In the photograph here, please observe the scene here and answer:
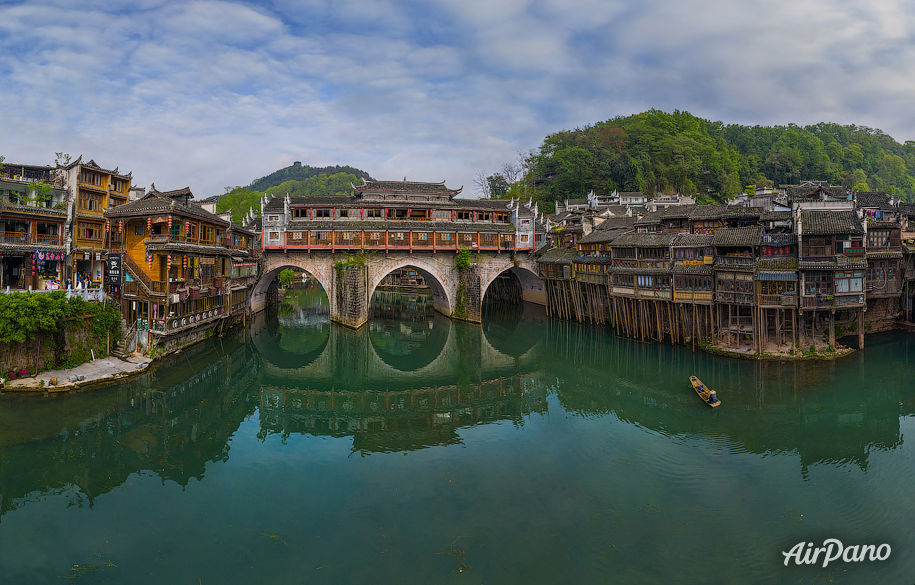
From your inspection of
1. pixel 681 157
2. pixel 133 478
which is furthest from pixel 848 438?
pixel 681 157

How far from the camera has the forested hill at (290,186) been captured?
72.9 m

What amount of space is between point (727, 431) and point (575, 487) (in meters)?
8.21

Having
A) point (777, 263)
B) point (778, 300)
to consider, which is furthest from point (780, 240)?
point (778, 300)

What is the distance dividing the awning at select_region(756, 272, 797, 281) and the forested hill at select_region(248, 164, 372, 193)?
5538 inches

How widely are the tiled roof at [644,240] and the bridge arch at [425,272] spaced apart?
15685 millimetres

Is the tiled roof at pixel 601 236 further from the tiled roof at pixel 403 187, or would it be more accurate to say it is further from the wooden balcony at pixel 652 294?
the tiled roof at pixel 403 187

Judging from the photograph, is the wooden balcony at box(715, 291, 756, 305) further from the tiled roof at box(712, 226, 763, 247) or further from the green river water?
the green river water

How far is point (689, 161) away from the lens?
244 feet

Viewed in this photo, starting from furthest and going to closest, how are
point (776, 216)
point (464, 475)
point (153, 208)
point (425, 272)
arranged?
point (425, 272) → point (776, 216) → point (153, 208) → point (464, 475)

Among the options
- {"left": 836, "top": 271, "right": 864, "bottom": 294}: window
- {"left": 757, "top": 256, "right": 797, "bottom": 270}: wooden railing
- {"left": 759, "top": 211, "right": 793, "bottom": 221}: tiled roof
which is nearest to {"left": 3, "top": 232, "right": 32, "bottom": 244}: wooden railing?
{"left": 757, "top": 256, "right": 797, "bottom": 270}: wooden railing

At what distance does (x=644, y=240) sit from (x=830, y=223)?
33.7ft

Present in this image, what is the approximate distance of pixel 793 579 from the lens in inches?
414

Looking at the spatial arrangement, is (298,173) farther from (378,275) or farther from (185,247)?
(185,247)

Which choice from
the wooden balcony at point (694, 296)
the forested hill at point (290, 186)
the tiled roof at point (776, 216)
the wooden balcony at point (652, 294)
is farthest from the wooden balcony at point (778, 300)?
the forested hill at point (290, 186)
